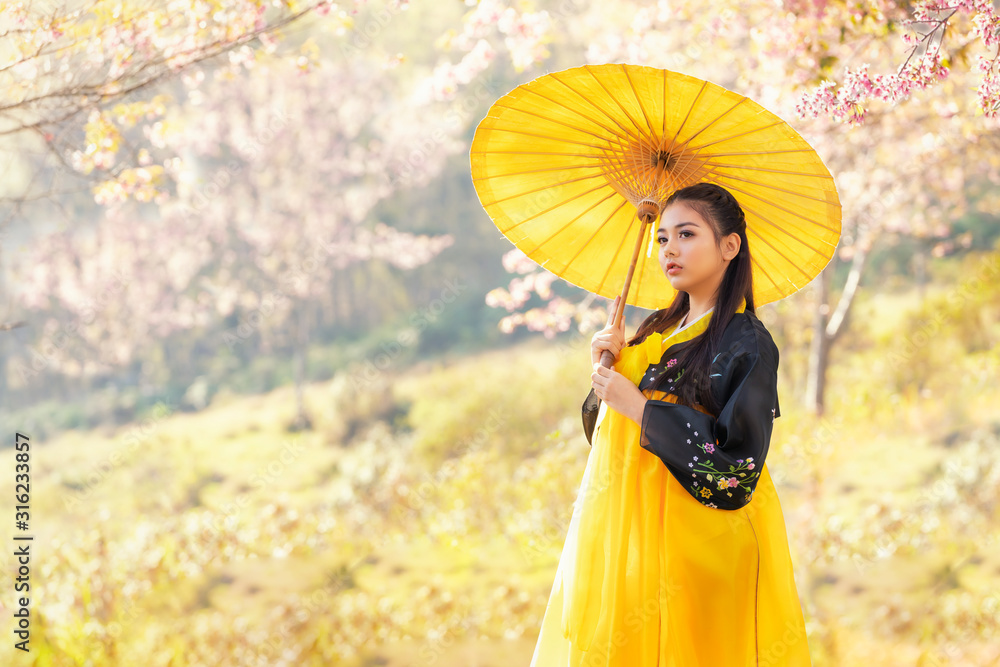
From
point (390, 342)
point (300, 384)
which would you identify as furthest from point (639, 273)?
point (390, 342)

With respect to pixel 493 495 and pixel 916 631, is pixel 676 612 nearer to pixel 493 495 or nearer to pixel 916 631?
pixel 916 631

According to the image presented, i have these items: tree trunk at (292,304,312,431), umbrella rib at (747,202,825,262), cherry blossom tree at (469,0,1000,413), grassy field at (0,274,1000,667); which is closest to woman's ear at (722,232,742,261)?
umbrella rib at (747,202,825,262)

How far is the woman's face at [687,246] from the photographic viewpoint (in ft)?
5.38

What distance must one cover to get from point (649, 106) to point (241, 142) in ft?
23.6

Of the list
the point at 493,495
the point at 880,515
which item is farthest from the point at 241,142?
the point at 880,515

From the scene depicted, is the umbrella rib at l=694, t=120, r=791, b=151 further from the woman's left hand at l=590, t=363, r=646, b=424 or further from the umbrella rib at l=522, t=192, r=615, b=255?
the woman's left hand at l=590, t=363, r=646, b=424

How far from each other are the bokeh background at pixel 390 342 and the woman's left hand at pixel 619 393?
89 cm

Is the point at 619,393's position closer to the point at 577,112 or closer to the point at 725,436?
the point at 725,436

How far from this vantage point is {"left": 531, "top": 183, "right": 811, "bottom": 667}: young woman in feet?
4.88

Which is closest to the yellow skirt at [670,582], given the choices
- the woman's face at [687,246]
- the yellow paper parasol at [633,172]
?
the woman's face at [687,246]

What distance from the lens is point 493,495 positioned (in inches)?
231

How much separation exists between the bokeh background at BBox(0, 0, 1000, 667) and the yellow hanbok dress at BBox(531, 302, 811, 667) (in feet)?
2.95

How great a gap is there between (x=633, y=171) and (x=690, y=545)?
2.91ft

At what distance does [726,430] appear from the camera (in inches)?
58.1
